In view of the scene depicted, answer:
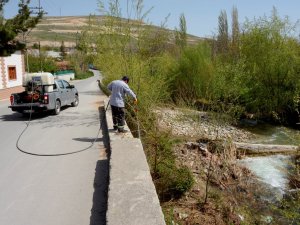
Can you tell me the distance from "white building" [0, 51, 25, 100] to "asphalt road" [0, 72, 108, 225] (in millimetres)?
21720

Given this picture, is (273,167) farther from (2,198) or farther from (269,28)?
(269,28)

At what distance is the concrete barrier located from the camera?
14.7ft

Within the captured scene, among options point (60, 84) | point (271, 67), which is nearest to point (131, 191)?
point (60, 84)

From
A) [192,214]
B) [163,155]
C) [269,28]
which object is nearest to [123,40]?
[163,155]

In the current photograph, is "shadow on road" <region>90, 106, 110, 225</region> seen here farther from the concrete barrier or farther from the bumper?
the bumper

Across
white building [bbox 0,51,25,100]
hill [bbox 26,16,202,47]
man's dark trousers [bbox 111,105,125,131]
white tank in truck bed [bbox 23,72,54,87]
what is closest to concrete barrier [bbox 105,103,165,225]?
man's dark trousers [bbox 111,105,125,131]

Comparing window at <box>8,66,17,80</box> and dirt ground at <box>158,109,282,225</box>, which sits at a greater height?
window at <box>8,66,17,80</box>

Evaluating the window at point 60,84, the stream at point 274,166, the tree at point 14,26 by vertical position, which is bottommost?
the stream at point 274,166

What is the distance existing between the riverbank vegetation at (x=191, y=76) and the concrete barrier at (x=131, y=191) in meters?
1.35

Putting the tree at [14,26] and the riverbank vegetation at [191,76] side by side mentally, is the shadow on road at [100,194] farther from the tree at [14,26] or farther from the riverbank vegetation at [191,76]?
the tree at [14,26]

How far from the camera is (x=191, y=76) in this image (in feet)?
85.6

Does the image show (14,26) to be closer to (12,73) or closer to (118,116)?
(12,73)

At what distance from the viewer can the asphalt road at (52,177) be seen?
534 centimetres

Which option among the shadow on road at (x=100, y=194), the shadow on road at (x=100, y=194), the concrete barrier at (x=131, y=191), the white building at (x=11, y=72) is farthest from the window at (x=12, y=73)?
the concrete barrier at (x=131, y=191)
